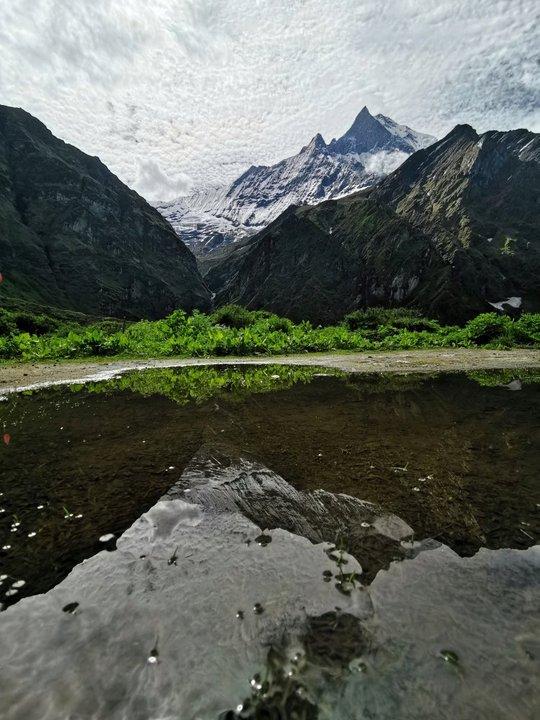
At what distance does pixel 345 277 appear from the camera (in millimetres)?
152500

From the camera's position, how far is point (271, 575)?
2.74 m

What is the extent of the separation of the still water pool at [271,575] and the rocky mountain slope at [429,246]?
12542cm

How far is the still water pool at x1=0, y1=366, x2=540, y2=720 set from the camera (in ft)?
6.16

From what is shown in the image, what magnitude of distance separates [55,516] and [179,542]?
51.1 inches

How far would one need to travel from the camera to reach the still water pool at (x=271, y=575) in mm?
1878

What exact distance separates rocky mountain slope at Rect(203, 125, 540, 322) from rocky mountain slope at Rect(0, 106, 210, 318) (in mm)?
38751

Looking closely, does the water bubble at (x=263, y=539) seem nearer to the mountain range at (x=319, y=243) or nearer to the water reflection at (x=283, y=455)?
the water reflection at (x=283, y=455)

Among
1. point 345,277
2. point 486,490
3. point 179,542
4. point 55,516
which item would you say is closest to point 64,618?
point 179,542

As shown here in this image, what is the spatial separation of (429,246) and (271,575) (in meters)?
148

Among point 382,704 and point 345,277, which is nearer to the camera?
point 382,704

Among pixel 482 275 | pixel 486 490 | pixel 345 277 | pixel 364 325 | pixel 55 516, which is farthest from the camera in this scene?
pixel 345 277

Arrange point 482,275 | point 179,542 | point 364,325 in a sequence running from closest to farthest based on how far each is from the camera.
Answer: point 179,542 → point 364,325 → point 482,275

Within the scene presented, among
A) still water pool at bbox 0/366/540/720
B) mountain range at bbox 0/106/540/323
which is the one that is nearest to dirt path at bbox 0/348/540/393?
still water pool at bbox 0/366/540/720

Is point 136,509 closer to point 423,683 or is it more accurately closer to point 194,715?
point 194,715
